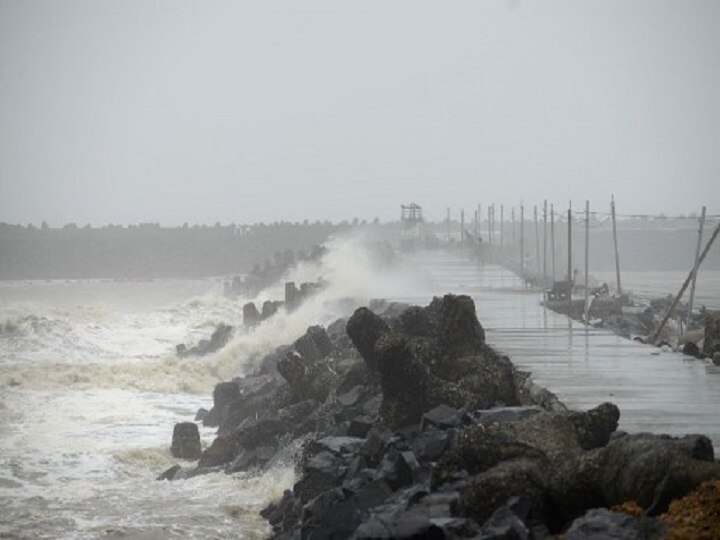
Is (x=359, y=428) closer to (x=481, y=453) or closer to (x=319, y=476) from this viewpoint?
(x=319, y=476)

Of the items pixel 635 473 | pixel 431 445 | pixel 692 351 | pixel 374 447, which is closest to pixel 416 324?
pixel 692 351

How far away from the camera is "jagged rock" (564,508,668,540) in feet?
16.8

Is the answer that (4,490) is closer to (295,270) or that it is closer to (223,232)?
(295,270)

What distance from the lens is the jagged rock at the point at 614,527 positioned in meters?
5.12

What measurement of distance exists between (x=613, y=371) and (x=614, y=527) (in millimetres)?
6399

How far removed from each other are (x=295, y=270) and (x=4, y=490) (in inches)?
1646

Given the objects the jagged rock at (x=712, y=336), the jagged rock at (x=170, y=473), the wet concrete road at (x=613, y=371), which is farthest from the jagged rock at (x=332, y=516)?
the jagged rock at (x=712, y=336)

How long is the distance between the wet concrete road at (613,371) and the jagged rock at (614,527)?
2410mm

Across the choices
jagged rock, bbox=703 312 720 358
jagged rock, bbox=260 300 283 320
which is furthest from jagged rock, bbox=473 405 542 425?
jagged rock, bbox=260 300 283 320

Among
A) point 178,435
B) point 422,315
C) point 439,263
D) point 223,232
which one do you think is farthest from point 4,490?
point 223,232

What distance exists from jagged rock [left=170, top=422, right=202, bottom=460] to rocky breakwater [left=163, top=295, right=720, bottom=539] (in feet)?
4.68

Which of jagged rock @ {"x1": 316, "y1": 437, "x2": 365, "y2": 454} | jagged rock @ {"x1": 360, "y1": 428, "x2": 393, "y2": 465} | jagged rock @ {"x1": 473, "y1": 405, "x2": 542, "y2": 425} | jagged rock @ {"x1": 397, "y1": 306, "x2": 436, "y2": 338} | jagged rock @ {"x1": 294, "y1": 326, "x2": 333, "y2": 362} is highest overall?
jagged rock @ {"x1": 397, "y1": 306, "x2": 436, "y2": 338}

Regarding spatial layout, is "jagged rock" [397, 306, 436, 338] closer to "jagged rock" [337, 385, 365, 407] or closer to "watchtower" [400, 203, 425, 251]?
"jagged rock" [337, 385, 365, 407]

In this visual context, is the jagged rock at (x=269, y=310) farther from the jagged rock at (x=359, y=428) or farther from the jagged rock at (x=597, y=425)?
the jagged rock at (x=597, y=425)
